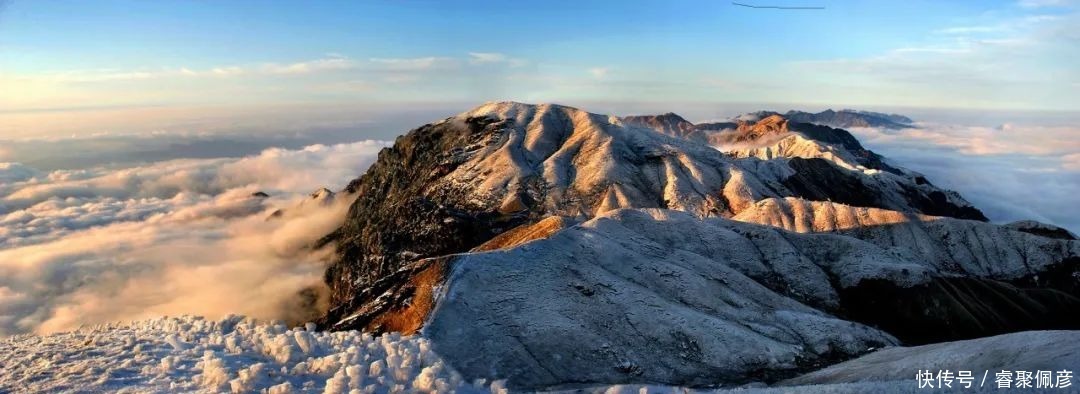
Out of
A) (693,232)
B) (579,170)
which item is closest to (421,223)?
(579,170)

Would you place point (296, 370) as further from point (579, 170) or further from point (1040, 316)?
point (579, 170)

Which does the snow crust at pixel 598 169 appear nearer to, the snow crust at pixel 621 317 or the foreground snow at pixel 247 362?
the snow crust at pixel 621 317

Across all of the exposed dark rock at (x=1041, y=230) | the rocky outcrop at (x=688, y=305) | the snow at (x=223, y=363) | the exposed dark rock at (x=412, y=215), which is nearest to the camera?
the snow at (x=223, y=363)

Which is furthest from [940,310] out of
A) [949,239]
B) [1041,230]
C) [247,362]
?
[247,362]

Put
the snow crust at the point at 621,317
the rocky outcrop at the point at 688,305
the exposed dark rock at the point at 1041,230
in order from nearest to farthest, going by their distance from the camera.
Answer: the snow crust at the point at 621,317 → the rocky outcrop at the point at 688,305 → the exposed dark rock at the point at 1041,230

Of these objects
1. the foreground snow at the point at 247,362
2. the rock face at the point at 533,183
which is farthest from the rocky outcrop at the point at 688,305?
the rock face at the point at 533,183

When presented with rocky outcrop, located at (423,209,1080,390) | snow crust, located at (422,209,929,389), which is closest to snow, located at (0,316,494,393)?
snow crust, located at (422,209,929,389)
